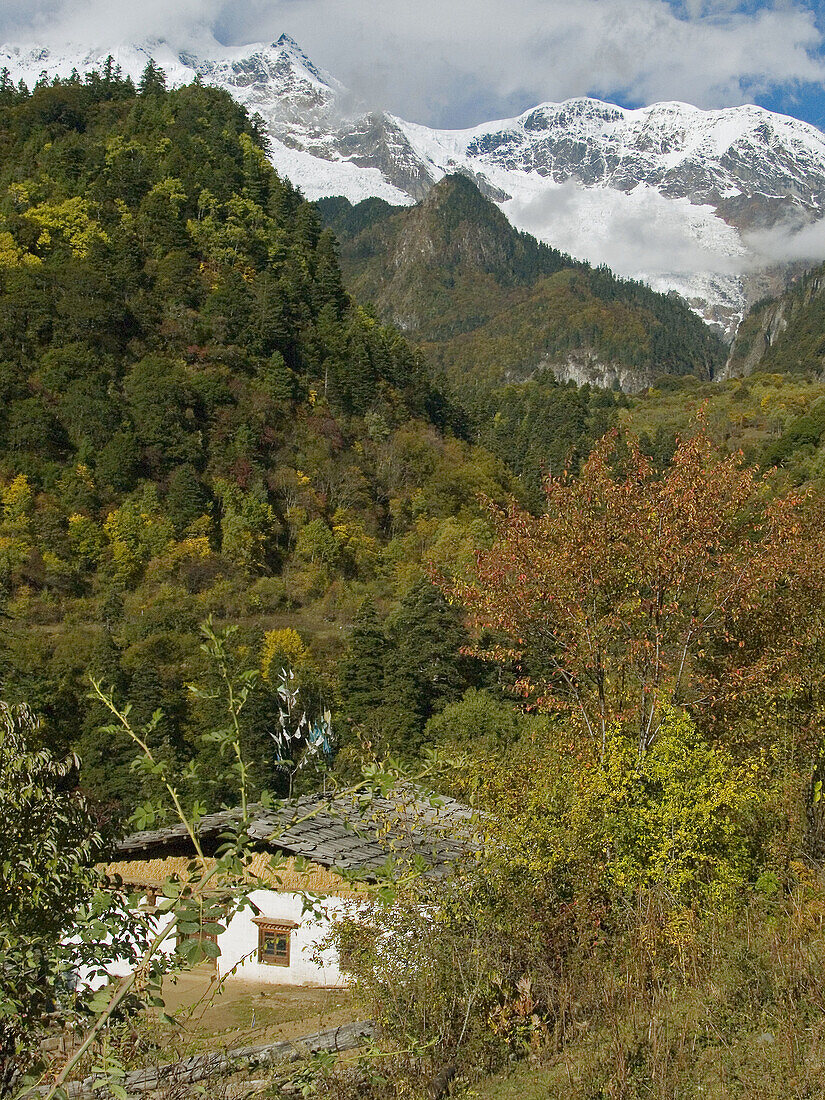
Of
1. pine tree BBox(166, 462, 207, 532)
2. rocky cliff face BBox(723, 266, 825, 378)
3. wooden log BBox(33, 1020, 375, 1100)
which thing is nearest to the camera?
wooden log BBox(33, 1020, 375, 1100)

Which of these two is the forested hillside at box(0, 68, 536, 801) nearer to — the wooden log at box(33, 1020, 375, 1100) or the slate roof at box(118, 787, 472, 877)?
the slate roof at box(118, 787, 472, 877)

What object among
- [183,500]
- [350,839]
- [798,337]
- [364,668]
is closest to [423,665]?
[364,668]

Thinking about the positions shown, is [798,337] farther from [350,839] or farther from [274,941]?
[274,941]

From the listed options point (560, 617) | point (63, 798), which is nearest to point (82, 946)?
point (63, 798)

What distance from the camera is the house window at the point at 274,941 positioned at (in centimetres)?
1656

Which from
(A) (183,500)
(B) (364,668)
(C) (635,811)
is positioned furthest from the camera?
(A) (183,500)

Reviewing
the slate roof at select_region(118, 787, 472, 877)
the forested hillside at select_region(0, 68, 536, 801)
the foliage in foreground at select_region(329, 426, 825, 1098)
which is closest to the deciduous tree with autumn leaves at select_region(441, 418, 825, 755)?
the foliage in foreground at select_region(329, 426, 825, 1098)

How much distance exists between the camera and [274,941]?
16.6 metres

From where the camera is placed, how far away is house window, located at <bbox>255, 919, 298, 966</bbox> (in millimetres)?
16562

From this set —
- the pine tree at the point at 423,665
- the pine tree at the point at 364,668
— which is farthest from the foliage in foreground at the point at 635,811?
the pine tree at the point at 364,668

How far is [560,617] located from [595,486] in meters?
1.71

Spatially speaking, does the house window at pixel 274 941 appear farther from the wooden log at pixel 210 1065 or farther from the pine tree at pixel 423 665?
the pine tree at pixel 423 665

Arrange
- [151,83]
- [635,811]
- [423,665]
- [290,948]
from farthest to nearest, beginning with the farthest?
1. [151,83]
2. [423,665]
3. [290,948]
4. [635,811]

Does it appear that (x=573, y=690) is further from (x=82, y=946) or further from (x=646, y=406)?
(x=646, y=406)
